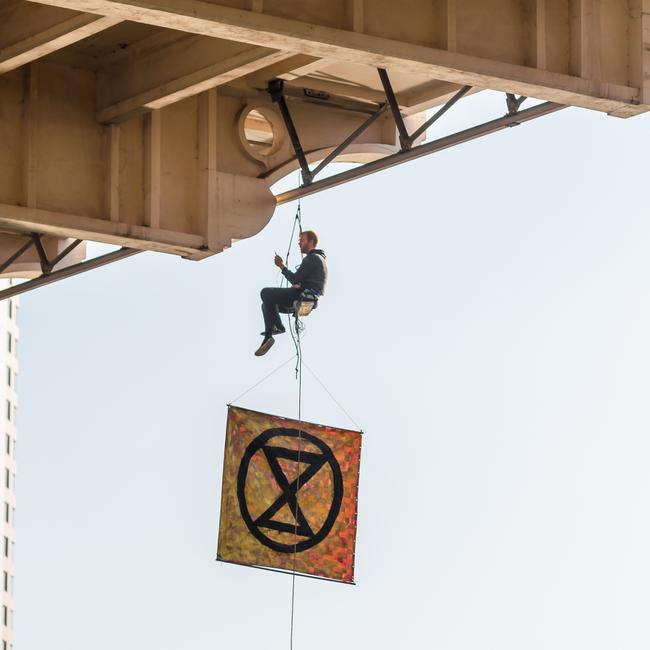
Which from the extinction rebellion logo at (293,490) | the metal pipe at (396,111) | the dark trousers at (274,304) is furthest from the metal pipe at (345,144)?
the extinction rebellion logo at (293,490)

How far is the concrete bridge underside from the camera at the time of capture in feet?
71.2

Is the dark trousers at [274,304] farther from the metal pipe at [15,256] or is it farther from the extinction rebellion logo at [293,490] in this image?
the metal pipe at [15,256]

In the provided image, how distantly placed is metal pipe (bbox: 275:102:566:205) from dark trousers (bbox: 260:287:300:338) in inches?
64.9

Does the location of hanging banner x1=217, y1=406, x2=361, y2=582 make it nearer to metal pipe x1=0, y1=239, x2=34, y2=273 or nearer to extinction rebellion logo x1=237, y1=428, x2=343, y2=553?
extinction rebellion logo x1=237, y1=428, x2=343, y2=553

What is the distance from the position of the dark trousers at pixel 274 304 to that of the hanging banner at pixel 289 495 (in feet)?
3.67

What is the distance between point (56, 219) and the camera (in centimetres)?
2548

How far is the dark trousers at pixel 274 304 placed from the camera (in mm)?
28391

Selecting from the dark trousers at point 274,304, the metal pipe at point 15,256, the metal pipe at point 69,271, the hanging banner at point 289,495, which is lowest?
the hanging banner at point 289,495

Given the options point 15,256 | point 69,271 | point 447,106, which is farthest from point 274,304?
point 447,106

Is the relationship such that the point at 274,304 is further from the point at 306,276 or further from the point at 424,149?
the point at 424,149

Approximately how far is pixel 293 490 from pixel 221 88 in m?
5.04

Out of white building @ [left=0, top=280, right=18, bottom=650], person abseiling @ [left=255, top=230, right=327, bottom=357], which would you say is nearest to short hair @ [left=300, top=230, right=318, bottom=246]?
person abseiling @ [left=255, top=230, right=327, bottom=357]

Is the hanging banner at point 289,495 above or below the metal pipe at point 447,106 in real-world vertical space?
below

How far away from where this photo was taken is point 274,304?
2848 cm
